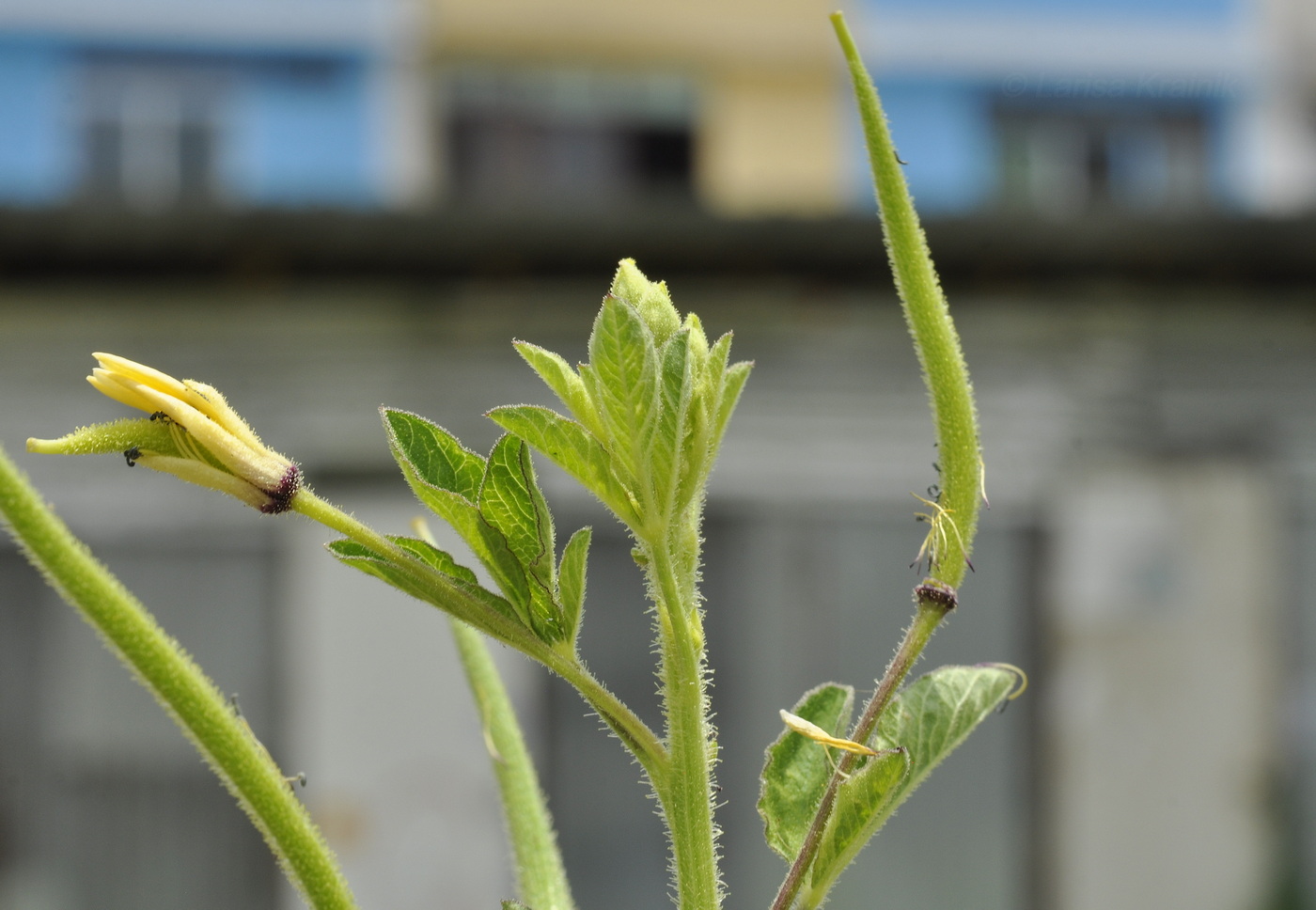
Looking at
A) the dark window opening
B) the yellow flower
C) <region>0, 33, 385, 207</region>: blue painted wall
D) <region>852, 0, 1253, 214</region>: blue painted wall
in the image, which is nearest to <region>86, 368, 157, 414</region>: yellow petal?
the yellow flower

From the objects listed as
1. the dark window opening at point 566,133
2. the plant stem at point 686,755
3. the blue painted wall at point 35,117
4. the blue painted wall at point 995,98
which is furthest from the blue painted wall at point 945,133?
the plant stem at point 686,755

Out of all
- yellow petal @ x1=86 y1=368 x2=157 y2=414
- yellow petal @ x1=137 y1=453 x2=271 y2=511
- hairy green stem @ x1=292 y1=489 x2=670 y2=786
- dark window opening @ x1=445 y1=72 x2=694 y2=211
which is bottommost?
hairy green stem @ x1=292 y1=489 x2=670 y2=786

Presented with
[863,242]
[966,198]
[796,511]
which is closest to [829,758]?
[863,242]

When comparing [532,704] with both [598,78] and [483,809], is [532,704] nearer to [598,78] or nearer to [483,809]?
[483,809]

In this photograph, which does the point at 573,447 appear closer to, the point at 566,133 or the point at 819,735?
the point at 819,735

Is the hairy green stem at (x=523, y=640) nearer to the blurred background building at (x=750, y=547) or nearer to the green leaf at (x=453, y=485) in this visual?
the green leaf at (x=453, y=485)

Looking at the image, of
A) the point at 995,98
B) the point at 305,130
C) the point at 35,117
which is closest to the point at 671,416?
the point at 305,130

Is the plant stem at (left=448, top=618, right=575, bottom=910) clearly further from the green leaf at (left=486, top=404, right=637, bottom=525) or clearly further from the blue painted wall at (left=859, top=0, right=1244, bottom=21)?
the blue painted wall at (left=859, top=0, right=1244, bottom=21)
